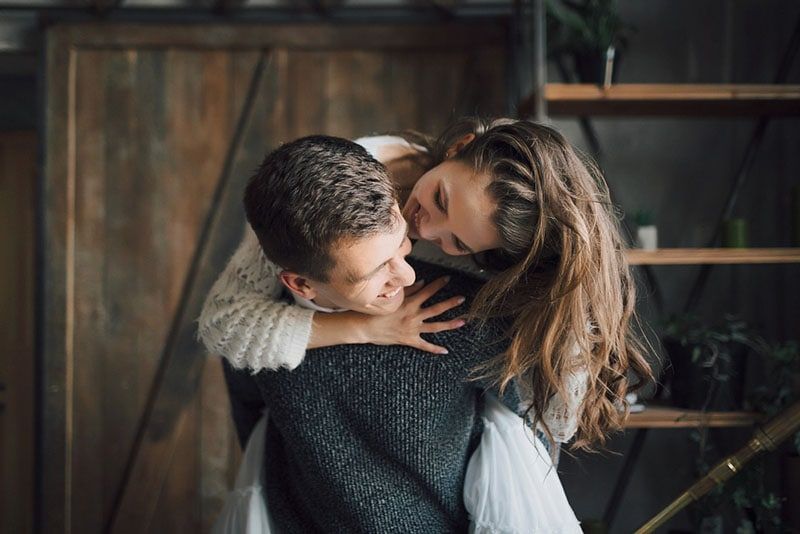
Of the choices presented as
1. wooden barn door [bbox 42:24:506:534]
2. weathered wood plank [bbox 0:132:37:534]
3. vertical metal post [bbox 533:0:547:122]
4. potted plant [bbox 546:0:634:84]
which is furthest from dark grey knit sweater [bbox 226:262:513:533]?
weathered wood plank [bbox 0:132:37:534]

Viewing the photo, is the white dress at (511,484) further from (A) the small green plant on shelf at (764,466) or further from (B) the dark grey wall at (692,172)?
(B) the dark grey wall at (692,172)

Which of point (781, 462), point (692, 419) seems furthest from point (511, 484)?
point (781, 462)

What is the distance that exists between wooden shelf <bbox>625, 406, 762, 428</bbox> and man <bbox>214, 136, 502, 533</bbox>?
1134mm

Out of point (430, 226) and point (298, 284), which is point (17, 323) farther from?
point (430, 226)

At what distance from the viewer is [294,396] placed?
5.03ft

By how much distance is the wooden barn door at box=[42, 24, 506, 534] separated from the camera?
3.05m

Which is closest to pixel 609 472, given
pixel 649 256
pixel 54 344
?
pixel 649 256

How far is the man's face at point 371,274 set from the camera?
1.36 meters

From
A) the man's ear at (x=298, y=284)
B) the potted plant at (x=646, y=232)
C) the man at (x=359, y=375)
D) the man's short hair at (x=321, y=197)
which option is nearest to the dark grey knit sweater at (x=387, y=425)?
the man at (x=359, y=375)

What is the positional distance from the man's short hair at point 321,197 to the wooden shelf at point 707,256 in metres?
1.35

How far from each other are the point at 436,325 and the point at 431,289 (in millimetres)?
92

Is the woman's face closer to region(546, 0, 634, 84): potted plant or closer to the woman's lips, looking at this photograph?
the woman's lips

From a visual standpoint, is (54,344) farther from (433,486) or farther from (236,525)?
(433,486)

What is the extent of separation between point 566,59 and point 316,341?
1.99 meters
